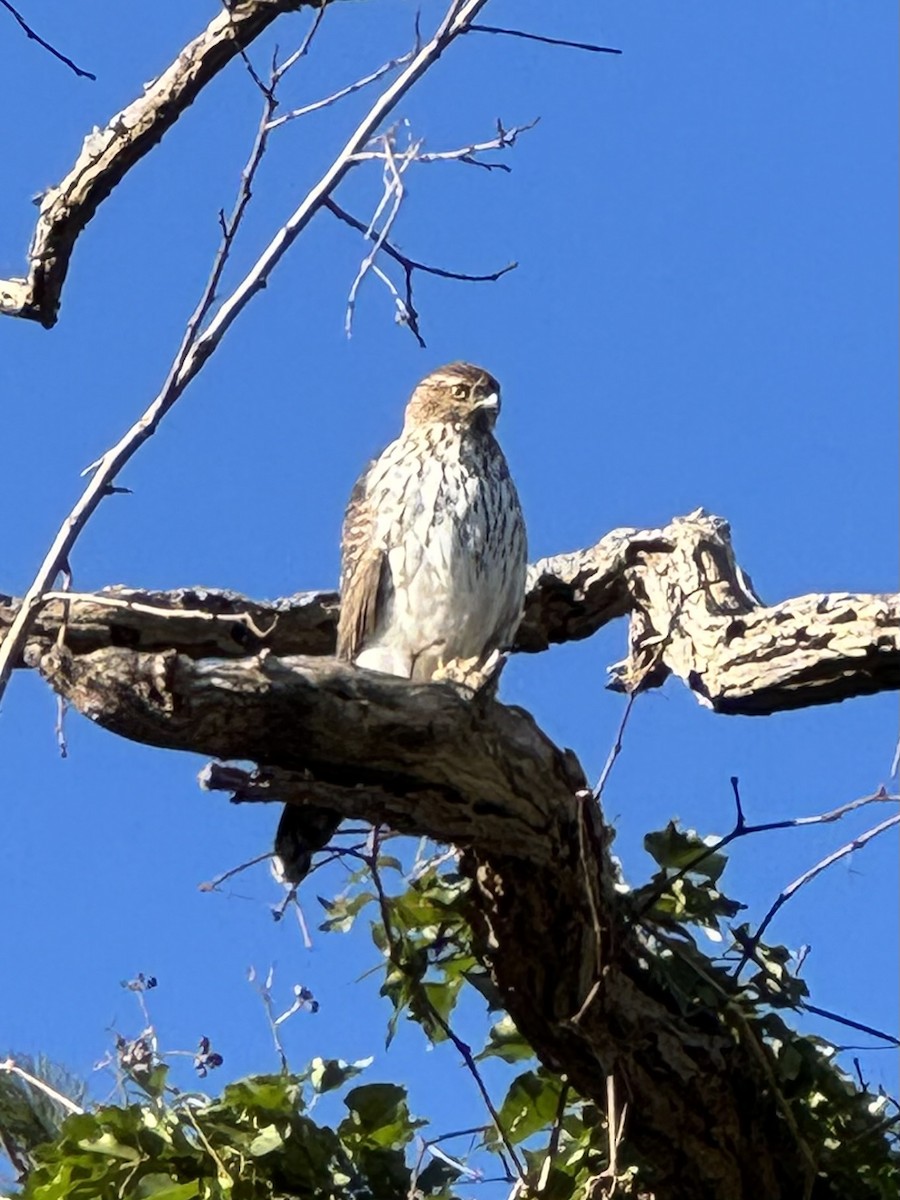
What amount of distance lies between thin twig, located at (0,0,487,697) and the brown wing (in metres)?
1.88

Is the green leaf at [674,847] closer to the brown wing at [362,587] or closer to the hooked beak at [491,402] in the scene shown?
the brown wing at [362,587]

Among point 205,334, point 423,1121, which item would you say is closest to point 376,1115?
point 423,1121

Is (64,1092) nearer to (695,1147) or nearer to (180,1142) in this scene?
(180,1142)

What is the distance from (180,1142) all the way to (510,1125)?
766mm

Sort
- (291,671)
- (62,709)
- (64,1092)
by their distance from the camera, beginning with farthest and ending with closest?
(64,1092) → (291,671) → (62,709)

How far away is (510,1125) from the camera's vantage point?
12.9 feet

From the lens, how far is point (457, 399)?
196 inches

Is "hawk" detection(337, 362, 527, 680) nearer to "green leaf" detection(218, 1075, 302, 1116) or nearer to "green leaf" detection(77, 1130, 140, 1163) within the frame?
"green leaf" detection(218, 1075, 302, 1116)

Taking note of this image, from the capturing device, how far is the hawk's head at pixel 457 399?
194 inches

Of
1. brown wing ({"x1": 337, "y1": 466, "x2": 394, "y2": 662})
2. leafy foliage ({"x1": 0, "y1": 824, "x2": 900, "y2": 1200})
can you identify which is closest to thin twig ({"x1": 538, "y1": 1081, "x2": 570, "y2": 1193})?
leafy foliage ({"x1": 0, "y1": 824, "x2": 900, "y2": 1200})

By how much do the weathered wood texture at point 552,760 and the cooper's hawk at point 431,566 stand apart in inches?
9.5

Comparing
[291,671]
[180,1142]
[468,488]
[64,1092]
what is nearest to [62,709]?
[291,671]

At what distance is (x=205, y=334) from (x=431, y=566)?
2.12 meters

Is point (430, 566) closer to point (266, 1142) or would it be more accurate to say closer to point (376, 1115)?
point (376, 1115)
